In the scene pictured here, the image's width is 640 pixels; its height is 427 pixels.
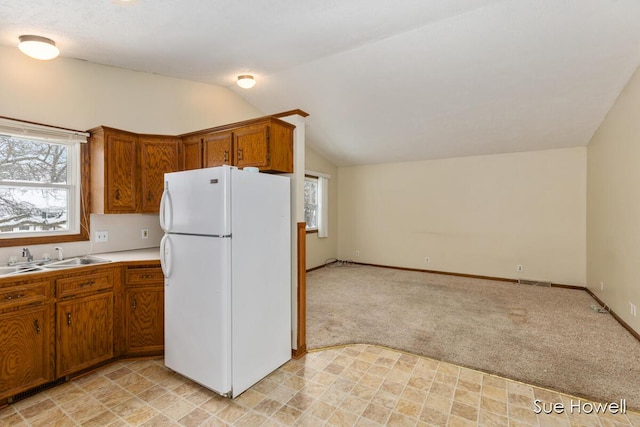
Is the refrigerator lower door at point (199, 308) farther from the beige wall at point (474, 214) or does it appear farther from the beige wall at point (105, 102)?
the beige wall at point (474, 214)

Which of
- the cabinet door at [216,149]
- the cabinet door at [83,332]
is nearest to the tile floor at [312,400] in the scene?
the cabinet door at [83,332]

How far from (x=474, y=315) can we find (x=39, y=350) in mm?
4390

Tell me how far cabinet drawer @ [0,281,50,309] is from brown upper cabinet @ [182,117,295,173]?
163 centimetres

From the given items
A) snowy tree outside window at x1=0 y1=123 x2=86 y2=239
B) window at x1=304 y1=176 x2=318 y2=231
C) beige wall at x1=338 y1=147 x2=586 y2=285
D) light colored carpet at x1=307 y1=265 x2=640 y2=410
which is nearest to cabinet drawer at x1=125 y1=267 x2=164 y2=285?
snowy tree outside window at x1=0 y1=123 x2=86 y2=239

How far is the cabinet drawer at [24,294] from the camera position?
2098 mm

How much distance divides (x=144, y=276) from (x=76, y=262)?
60 cm

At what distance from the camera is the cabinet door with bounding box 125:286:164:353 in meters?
2.75

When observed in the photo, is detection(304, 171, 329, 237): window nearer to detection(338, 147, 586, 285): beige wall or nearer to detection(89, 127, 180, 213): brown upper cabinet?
detection(338, 147, 586, 285): beige wall

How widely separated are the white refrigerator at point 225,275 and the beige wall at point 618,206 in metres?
3.61

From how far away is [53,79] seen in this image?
2.85m

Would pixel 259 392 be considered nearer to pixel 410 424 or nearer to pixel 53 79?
pixel 410 424

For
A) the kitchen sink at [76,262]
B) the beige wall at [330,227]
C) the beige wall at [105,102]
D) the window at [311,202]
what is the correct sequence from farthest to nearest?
1. the window at [311,202]
2. the beige wall at [330,227]
3. the beige wall at [105,102]
4. the kitchen sink at [76,262]

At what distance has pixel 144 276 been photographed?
9.10 feet

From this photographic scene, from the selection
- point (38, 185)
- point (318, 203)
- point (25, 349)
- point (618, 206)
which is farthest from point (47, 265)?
point (618, 206)
